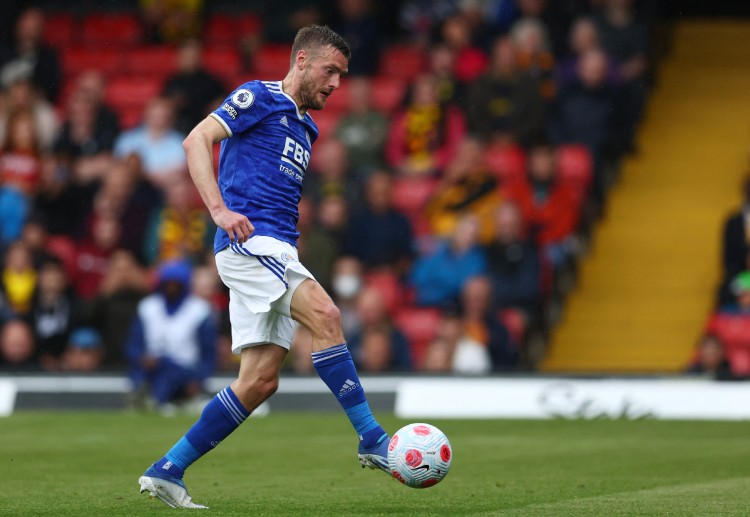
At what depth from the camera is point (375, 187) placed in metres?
16.5

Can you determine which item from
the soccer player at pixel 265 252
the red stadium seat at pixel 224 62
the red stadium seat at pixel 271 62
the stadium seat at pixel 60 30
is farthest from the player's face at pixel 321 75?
the stadium seat at pixel 60 30

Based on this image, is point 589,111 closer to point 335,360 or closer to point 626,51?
point 626,51

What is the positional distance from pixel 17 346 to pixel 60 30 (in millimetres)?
6128

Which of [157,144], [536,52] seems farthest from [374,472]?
[157,144]

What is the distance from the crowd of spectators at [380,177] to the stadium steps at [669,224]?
0.76 metres

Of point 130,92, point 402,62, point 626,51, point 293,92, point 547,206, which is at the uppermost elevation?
point 626,51

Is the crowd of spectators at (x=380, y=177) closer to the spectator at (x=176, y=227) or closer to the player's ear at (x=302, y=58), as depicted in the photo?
the spectator at (x=176, y=227)

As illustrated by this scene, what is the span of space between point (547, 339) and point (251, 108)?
9375 mm

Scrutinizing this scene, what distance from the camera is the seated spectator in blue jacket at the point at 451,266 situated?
1576cm

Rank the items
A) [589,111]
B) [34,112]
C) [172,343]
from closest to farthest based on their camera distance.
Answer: [172,343]
[589,111]
[34,112]

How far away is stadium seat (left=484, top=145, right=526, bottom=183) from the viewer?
53.8ft

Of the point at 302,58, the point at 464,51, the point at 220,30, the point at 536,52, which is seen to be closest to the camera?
the point at 302,58

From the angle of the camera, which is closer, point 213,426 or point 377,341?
point 213,426

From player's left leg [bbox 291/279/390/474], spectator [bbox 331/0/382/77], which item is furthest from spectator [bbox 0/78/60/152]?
player's left leg [bbox 291/279/390/474]
